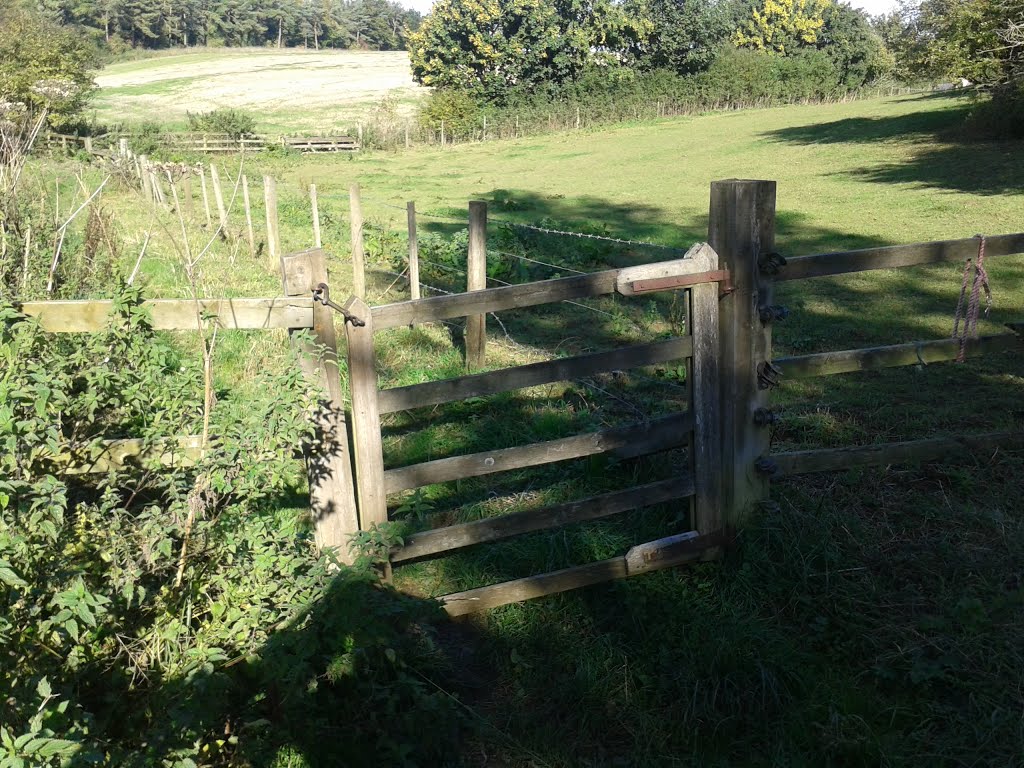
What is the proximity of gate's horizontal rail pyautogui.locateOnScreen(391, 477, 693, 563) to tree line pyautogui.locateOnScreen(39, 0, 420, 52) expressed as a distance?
99562mm

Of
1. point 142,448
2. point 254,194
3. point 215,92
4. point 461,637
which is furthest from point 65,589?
point 215,92

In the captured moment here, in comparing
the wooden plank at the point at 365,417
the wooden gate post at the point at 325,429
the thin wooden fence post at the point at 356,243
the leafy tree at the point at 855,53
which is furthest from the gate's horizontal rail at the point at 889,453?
the leafy tree at the point at 855,53

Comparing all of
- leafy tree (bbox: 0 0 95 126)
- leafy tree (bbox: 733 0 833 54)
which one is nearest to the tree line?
leafy tree (bbox: 733 0 833 54)

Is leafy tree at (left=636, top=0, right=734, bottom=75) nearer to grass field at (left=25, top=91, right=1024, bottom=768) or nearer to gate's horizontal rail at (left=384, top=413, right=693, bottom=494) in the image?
grass field at (left=25, top=91, right=1024, bottom=768)

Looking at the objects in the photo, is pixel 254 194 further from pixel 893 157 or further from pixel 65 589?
pixel 65 589

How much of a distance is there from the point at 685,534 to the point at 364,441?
161 cm

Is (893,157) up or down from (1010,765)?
up

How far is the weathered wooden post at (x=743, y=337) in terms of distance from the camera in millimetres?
4051

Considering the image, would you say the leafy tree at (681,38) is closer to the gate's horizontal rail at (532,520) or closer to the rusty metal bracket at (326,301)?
the gate's horizontal rail at (532,520)

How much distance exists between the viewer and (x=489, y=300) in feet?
12.6

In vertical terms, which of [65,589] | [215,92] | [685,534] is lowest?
[685,534]

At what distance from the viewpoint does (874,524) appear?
4582 mm

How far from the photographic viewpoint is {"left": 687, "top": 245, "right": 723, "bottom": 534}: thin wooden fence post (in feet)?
13.5

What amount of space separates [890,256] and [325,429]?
280 centimetres
